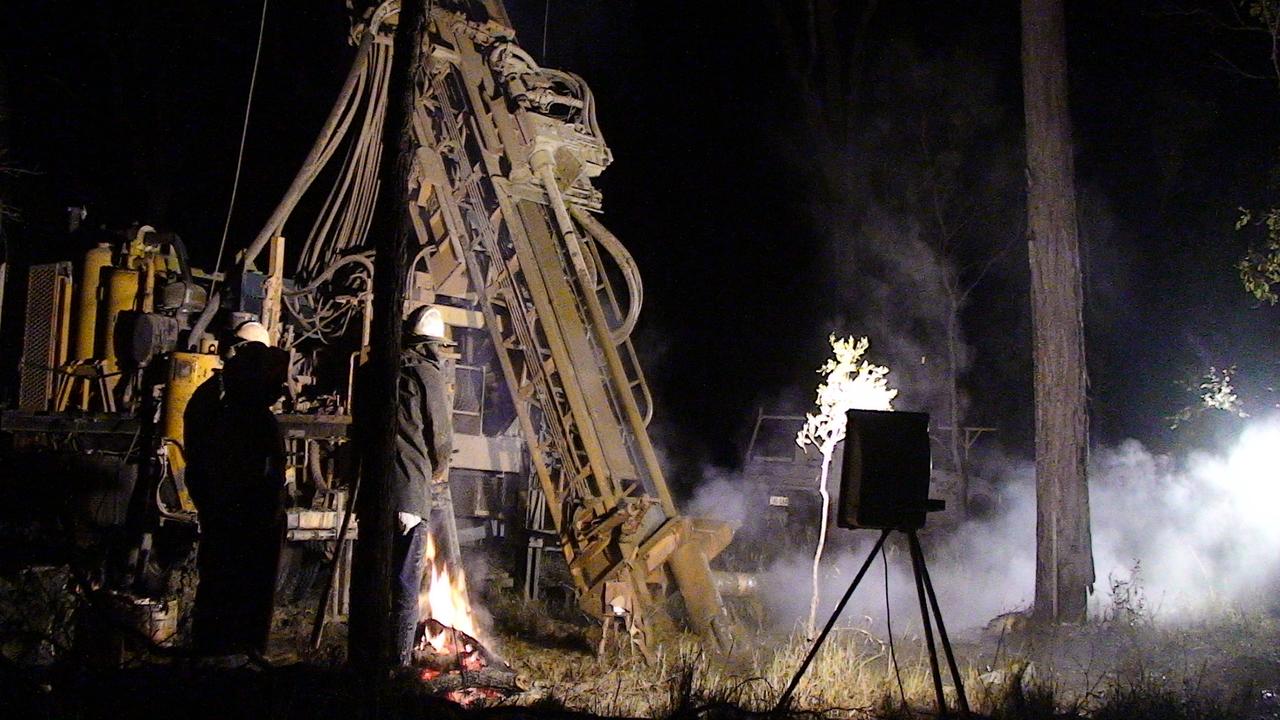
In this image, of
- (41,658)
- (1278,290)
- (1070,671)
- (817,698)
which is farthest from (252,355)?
(1278,290)

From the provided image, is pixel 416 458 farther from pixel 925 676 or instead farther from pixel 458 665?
pixel 925 676

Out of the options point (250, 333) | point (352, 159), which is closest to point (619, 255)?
point (352, 159)

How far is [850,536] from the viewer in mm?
14039

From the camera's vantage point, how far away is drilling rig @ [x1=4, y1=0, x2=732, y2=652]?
8.13 metres

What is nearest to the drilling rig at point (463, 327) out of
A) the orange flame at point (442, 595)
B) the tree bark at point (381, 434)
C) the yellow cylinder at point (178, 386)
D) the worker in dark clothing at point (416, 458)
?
the yellow cylinder at point (178, 386)

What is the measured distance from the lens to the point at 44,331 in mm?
9375

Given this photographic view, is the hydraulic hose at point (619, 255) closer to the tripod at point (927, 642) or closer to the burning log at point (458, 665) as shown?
the burning log at point (458, 665)

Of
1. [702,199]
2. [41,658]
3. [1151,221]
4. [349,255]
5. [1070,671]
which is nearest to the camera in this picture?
[41,658]

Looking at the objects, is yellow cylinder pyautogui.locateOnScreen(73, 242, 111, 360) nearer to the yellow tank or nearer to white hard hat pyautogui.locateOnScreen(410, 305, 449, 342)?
the yellow tank

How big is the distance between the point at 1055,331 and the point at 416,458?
669 cm

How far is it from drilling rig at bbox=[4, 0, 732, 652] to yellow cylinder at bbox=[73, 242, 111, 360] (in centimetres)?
2

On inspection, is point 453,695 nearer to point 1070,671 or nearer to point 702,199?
Result: point 1070,671

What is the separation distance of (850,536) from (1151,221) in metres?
13.4

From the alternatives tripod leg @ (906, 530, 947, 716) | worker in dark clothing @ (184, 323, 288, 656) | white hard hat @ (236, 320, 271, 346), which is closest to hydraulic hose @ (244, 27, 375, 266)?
white hard hat @ (236, 320, 271, 346)
